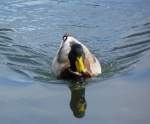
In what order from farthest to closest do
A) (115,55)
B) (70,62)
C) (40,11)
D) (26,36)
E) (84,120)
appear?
(40,11) → (26,36) → (115,55) → (70,62) → (84,120)

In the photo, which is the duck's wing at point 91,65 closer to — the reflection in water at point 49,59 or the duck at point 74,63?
the duck at point 74,63

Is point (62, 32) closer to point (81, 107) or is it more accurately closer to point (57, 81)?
point (57, 81)

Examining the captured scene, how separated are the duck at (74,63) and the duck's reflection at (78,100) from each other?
22cm

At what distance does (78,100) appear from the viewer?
35.2 feet

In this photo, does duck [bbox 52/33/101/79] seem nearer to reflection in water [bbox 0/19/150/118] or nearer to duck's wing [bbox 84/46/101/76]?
duck's wing [bbox 84/46/101/76]

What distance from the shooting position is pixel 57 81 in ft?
37.9

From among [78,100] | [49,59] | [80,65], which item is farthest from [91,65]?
[49,59]

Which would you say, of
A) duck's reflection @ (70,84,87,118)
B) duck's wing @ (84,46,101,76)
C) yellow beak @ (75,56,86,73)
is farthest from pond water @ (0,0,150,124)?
yellow beak @ (75,56,86,73)

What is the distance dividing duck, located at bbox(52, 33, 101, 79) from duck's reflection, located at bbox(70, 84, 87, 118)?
22 cm

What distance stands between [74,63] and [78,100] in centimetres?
80

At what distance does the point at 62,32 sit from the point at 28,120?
5277 millimetres

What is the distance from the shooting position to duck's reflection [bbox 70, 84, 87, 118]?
10.0m

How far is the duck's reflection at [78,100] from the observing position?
395 inches

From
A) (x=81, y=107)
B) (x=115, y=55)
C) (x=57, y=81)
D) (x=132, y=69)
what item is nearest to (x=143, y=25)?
(x=115, y=55)
